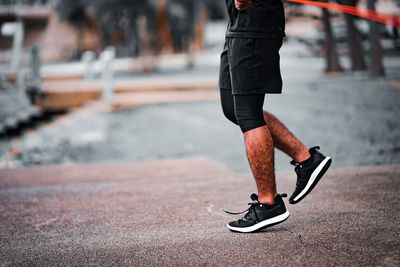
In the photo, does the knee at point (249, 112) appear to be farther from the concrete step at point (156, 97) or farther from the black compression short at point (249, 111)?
the concrete step at point (156, 97)

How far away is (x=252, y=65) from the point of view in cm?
330

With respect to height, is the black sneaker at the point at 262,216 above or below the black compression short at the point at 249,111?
below

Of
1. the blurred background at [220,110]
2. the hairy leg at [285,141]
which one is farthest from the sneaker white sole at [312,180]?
the blurred background at [220,110]

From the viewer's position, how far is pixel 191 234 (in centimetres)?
346

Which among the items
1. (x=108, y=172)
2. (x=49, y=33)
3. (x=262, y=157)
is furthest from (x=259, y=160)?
(x=49, y=33)

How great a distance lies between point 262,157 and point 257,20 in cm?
81

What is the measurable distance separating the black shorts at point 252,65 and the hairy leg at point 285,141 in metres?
0.24

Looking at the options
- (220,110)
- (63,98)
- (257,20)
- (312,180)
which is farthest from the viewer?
(63,98)

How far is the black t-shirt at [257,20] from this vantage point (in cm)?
327

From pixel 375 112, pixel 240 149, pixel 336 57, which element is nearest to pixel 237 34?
pixel 240 149

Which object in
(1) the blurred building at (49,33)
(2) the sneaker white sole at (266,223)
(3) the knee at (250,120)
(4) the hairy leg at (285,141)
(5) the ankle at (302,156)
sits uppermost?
(1) the blurred building at (49,33)

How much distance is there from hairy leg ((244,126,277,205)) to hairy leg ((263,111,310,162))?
176 millimetres

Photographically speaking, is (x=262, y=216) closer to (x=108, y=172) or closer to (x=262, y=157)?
(x=262, y=157)

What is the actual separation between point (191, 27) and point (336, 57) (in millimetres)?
19493
